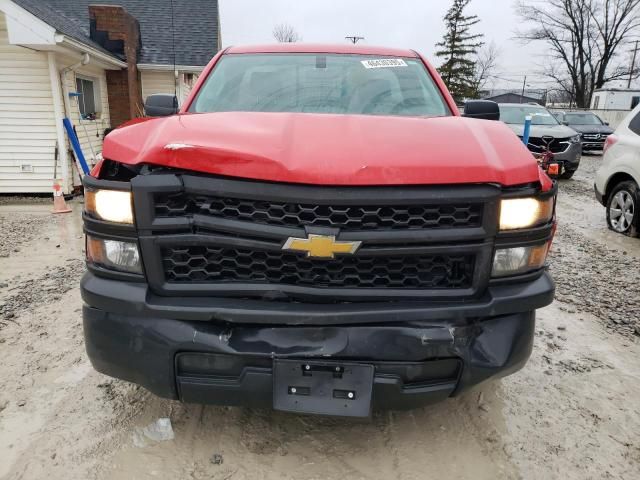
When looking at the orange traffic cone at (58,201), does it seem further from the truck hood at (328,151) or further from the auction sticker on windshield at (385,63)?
the truck hood at (328,151)

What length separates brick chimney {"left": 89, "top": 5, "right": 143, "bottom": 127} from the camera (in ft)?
43.9

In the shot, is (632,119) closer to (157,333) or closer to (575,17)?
(157,333)

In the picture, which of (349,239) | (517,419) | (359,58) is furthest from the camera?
(359,58)

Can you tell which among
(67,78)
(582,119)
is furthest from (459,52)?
(67,78)

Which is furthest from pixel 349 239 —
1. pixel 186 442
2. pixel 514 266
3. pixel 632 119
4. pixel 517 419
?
pixel 632 119

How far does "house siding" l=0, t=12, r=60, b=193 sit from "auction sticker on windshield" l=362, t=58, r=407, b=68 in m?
8.30

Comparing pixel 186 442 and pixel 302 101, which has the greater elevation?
pixel 302 101

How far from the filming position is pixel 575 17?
142 feet

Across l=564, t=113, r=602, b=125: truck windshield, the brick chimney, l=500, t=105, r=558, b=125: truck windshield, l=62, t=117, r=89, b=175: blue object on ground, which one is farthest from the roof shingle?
l=564, t=113, r=602, b=125: truck windshield

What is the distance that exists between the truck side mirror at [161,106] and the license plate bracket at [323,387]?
208 centimetres

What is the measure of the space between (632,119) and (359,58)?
508 cm

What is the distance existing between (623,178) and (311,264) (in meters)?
6.50

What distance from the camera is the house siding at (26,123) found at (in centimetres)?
922

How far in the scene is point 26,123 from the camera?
9461mm
